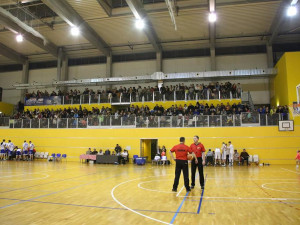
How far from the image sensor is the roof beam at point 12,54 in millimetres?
32384

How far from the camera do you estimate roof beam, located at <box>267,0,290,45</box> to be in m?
22.3

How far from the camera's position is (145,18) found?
963 inches

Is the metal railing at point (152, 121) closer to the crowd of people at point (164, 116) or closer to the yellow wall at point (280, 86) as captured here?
the crowd of people at point (164, 116)

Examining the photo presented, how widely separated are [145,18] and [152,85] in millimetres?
9639

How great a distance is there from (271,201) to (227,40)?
82.6 ft

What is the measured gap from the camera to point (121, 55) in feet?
110

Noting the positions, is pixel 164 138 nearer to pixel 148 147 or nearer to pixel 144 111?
pixel 148 147

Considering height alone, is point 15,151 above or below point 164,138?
below

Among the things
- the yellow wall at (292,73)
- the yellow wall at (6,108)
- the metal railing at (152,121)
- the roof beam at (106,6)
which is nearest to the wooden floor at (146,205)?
the metal railing at (152,121)

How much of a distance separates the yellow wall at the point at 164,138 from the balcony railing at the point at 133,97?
171 inches

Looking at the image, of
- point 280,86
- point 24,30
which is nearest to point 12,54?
point 24,30

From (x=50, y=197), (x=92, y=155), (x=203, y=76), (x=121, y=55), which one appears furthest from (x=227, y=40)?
(x=50, y=197)

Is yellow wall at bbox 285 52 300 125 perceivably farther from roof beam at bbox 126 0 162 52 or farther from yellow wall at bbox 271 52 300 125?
roof beam at bbox 126 0 162 52

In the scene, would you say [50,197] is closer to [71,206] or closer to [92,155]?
[71,206]
